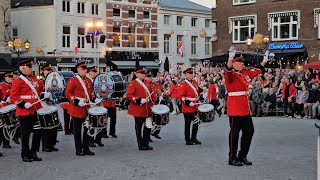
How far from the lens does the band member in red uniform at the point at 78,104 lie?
38.7 ft

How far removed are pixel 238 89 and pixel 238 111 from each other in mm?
434

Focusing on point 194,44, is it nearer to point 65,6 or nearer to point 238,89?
point 65,6

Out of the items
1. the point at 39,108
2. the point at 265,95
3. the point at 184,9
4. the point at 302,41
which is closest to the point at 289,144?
the point at 39,108

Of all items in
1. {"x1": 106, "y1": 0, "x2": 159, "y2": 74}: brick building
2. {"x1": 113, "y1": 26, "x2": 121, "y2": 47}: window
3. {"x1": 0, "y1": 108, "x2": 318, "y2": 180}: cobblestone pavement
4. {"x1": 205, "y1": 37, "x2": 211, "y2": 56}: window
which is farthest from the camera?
{"x1": 205, "y1": 37, "x2": 211, "y2": 56}: window

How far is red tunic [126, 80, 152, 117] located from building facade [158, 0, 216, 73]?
1536 inches

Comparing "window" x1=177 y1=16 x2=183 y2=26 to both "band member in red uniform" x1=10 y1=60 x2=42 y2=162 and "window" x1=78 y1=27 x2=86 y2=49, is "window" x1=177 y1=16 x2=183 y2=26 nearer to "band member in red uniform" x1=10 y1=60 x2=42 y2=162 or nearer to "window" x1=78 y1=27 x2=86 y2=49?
"window" x1=78 y1=27 x2=86 y2=49

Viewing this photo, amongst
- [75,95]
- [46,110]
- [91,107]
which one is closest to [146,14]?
[91,107]

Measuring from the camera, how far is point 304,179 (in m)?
8.95

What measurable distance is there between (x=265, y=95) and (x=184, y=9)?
33331 mm

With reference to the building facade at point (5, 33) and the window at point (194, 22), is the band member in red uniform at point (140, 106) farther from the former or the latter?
the window at point (194, 22)

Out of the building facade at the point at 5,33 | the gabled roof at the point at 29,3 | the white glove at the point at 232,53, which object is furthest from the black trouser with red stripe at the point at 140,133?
the gabled roof at the point at 29,3

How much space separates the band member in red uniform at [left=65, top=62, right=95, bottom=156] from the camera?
464 inches

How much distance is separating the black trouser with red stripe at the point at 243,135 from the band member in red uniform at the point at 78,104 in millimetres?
3286

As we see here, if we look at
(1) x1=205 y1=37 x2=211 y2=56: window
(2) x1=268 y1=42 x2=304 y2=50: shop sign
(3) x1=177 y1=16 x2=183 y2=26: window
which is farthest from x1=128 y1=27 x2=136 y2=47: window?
(2) x1=268 y1=42 x2=304 y2=50: shop sign
